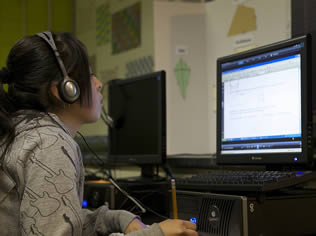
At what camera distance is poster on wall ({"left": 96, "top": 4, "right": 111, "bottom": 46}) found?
278 centimetres

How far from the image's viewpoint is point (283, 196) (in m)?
1.00

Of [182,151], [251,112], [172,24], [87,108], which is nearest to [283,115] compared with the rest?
[251,112]

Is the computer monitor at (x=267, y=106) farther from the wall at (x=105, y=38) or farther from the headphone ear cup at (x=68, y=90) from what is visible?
the wall at (x=105, y=38)

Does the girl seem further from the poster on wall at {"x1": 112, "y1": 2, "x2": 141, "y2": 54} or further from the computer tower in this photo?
the poster on wall at {"x1": 112, "y1": 2, "x2": 141, "y2": 54}

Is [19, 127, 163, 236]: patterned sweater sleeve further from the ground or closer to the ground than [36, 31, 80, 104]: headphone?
closer to the ground

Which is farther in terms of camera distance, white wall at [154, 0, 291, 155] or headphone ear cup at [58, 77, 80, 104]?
white wall at [154, 0, 291, 155]

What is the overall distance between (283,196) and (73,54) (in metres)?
0.67

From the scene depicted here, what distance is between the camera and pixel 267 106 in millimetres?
1269

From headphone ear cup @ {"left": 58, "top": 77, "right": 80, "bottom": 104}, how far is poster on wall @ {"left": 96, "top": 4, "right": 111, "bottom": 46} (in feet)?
5.90

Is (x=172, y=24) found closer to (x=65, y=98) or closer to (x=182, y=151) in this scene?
(x=182, y=151)

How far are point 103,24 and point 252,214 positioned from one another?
7.21 ft

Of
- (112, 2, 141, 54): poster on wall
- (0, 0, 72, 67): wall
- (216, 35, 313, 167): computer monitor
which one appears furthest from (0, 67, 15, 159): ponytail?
(0, 0, 72, 67): wall

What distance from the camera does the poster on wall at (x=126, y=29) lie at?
2473 mm

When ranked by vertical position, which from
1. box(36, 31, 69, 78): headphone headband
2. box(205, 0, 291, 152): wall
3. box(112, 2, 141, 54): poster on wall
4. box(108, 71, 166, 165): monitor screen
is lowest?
box(108, 71, 166, 165): monitor screen
